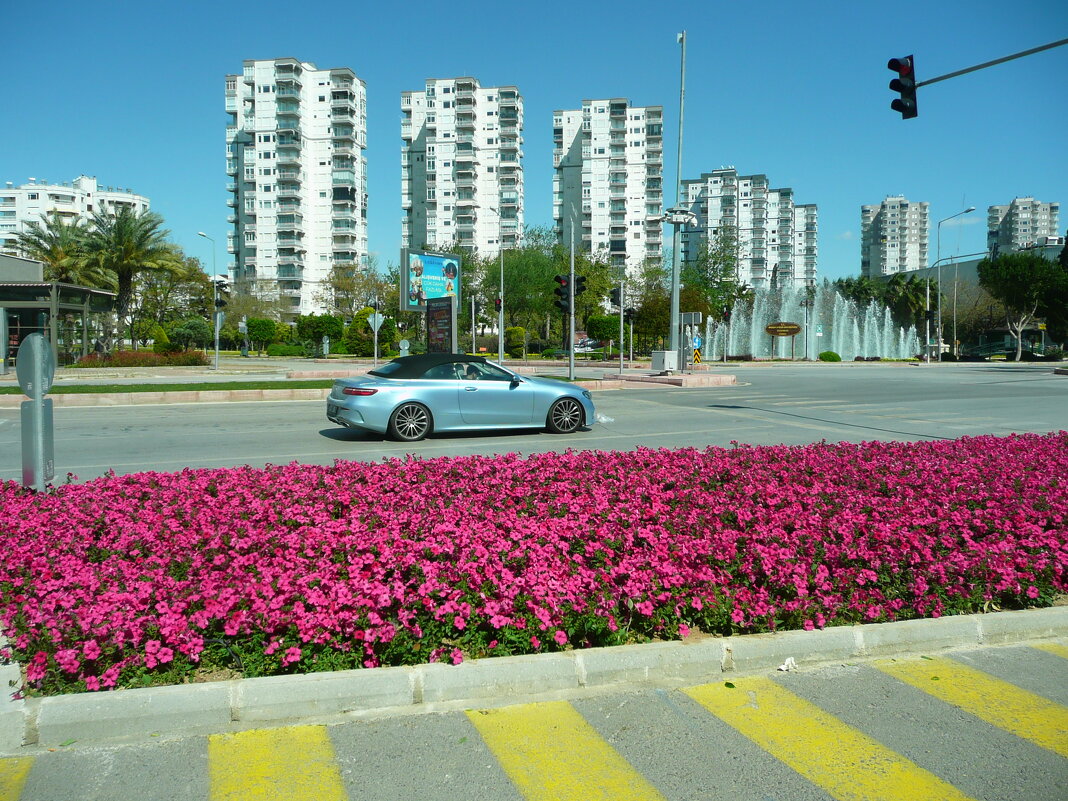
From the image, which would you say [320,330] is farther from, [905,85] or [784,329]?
[905,85]

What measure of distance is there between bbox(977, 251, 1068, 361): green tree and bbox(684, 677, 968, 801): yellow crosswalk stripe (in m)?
72.3

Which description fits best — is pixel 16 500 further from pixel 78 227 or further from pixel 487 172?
pixel 487 172

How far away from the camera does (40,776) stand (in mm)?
3334

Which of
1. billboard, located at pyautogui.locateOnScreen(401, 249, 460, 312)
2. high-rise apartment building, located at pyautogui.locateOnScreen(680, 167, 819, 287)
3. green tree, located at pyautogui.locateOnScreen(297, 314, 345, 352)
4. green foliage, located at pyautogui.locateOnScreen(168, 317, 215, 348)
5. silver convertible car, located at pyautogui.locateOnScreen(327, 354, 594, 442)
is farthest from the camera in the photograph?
high-rise apartment building, located at pyautogui.locateOnScreen(680, 167, 819, 287)

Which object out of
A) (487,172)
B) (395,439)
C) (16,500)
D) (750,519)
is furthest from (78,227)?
(487,172)

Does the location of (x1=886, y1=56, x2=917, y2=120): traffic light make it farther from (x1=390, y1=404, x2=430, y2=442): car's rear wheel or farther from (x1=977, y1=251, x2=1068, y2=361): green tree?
(x1=977, y1=251, x2=1068, y2=361): green tree

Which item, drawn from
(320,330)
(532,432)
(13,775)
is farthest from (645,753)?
(320,330)

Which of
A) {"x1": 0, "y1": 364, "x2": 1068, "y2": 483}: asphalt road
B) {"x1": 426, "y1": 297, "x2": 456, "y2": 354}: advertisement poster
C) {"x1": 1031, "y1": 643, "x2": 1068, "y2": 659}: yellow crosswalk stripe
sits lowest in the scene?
{"x1": 1031, "y1": 643, "x2": 1068, "y2": 659}: yellow crosswalk stripe

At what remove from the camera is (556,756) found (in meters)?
3.52

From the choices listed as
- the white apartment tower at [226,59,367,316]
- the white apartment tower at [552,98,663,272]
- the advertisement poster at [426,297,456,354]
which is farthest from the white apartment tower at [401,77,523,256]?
the advertisement poster at [426,297,456,354]

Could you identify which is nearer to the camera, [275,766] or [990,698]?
[275,766]

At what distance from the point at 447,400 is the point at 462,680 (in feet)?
32.4

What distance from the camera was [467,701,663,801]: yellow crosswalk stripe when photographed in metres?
3.25

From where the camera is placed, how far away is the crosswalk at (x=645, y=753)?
325 cm
